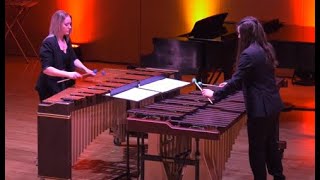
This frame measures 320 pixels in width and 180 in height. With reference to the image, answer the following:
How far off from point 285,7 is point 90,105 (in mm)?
5974

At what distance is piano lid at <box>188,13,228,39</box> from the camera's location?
827 centimetres

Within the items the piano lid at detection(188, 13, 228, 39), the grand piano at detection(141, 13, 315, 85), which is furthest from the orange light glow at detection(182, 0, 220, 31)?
the grand piano at detection(141, 13, 315, 85)

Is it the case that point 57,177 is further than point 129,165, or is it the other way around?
point 129,165

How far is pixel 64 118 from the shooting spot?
5.03 metres

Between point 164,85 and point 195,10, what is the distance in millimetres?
5930

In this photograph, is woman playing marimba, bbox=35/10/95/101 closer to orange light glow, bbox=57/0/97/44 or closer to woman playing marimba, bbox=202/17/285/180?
woman playing marimba, bbox=202/17/285/180

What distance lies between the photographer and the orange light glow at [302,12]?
34.5 ft

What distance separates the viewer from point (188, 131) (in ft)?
14.5

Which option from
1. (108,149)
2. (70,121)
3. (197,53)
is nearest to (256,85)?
(70,121)

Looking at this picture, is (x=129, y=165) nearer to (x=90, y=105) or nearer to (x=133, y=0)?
(x=90, y=105)

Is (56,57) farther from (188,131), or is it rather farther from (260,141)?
(260,141)

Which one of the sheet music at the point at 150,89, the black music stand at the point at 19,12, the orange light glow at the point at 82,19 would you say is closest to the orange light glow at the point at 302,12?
the orange light glow at the point at 82,19

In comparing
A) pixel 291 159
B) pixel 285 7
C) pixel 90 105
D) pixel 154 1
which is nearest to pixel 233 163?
pixel 291 159
